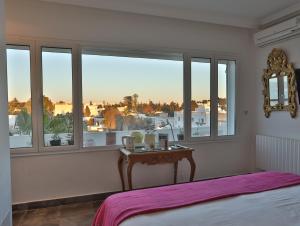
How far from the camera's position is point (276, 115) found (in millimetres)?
3727

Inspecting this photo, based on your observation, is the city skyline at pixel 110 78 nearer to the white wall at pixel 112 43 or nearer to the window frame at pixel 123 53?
the window frame at pixel 123 53

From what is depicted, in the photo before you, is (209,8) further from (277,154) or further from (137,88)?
(277,154)

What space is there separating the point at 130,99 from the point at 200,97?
1.15m

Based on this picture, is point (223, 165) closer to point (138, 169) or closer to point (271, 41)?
point (138, 169)

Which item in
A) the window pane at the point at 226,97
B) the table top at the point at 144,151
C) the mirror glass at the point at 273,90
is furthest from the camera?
the window pane at the point at 226,97

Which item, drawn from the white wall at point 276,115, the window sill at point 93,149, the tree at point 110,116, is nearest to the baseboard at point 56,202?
the window sill at point 93,149

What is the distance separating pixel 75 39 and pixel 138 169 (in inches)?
76.6

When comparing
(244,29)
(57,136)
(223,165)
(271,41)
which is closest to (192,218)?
(57,136)

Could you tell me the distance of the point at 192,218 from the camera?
1467 mm

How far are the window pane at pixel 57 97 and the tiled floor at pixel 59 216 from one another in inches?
31.3

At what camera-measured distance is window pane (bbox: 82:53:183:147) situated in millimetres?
3312

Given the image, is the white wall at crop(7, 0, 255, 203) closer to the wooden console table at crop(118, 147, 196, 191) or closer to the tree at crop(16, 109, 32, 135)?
the wooden console table at crop(118, 147, 196, 191)

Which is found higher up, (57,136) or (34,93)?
(34,93)

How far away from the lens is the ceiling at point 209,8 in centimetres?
320
